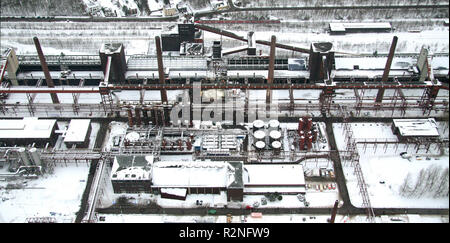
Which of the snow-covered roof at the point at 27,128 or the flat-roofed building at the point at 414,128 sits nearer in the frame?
the snow-covered roof at the point at 27,128

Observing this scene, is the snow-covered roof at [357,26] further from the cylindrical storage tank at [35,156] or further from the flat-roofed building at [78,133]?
the cylindrical storage tank at [35,156]

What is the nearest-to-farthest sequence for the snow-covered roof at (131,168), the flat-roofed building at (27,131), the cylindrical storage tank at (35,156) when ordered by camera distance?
the snow-covered roof at (131,168) < the cylindrical storage tank at (35,156) < the flat-roofed building at (27,131)

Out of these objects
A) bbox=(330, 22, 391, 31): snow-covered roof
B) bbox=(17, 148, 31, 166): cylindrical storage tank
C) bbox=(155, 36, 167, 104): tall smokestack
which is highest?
bbox=(330, 22, 391, 31): snow-covered roof

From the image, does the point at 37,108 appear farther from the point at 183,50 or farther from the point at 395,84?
the point at 395,84

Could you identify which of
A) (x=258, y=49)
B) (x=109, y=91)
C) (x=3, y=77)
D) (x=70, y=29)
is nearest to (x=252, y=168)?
(x=109, y=91)

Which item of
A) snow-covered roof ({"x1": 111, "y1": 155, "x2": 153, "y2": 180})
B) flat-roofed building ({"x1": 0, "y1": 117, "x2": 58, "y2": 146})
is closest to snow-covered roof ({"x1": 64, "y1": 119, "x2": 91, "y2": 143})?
flat-roofed building ({"x1": 0, "y1": 117, "x2": 58, "y2": 146})

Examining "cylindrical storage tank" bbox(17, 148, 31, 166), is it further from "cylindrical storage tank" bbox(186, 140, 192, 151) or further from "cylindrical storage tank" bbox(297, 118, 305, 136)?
"cylindrical storage tank" bbox(297, 118, 305, 136)

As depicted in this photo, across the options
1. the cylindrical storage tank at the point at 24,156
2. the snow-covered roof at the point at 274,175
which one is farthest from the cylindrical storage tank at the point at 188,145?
the cylindrical storage tank at the point at 24,156
